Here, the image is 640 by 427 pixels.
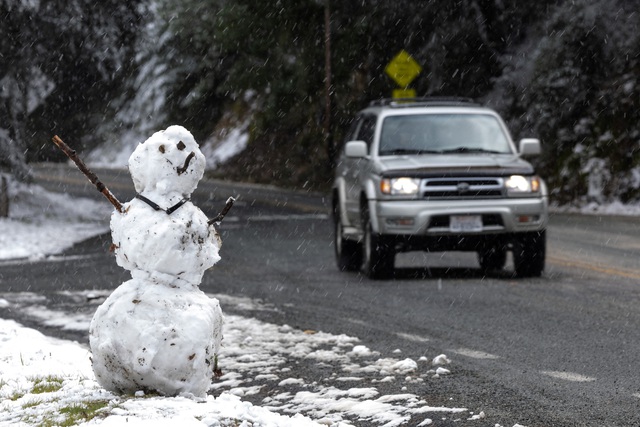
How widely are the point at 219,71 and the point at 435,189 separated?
4629 centimetres

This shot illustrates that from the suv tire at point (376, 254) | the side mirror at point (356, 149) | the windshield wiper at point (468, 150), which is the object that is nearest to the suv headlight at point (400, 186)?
the suv tire at point (376, 254)

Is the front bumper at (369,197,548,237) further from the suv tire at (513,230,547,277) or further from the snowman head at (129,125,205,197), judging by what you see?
the snowman head at (129,125,205,197)

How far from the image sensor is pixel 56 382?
20.9ft

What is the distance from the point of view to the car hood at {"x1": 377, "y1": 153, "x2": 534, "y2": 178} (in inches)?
485

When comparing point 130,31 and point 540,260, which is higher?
point 130,31

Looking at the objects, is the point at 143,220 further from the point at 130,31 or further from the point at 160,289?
the point at 130,31

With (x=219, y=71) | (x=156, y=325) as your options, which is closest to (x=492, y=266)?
(x=156, y=325)

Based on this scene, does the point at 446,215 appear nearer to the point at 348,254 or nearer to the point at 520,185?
the point at 520,185

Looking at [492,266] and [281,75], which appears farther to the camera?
[281,75]

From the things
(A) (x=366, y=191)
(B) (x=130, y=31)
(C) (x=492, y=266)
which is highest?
(B) (x=130, y=31)

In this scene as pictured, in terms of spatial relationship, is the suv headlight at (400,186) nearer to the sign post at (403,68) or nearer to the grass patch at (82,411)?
the grass patch at (82,411)

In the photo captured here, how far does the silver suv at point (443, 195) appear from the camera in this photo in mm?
12289

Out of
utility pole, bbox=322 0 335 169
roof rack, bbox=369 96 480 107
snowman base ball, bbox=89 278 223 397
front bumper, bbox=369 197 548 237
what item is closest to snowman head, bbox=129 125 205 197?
snowman base ball, bbox=89 278 223 397

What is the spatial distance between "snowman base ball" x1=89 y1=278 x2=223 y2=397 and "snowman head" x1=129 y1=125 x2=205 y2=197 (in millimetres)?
461
